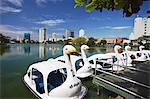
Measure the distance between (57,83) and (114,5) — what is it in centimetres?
414

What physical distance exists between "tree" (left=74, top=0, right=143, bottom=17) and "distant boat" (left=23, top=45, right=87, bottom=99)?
274cm

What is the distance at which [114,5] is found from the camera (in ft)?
10.2

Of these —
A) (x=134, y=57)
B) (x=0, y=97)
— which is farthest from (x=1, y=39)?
(x=0, y=97)

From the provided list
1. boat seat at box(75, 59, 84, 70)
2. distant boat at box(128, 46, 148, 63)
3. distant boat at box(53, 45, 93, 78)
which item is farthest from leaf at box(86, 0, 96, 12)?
distant boat at box(128, 46, 148, 63)

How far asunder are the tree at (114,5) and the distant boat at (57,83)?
2.74m

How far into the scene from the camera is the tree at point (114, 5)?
2880 mm

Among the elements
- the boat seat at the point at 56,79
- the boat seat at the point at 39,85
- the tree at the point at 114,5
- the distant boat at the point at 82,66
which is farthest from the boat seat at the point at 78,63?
the tree at the point at 114,5

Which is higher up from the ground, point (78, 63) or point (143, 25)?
point (143, 25)

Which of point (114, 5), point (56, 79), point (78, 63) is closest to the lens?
point (114, 5)

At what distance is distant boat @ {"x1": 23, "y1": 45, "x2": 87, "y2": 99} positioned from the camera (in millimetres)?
5520

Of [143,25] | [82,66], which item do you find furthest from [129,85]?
[143,25]

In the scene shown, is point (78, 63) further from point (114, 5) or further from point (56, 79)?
point (114, 5)

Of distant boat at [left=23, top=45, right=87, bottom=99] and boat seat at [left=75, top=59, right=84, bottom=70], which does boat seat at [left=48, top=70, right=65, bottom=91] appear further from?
boat seat at [left=75, top=59, right=84, bottom=70]

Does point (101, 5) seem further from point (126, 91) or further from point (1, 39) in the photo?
point (1, 39)
